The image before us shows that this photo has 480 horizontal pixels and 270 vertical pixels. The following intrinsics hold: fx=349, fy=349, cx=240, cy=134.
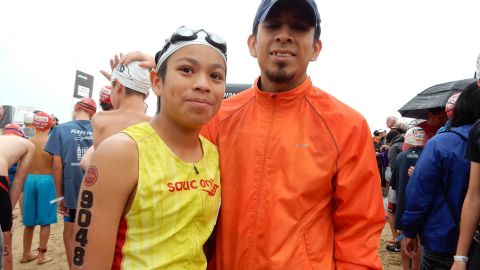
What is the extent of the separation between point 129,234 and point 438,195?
2553mm

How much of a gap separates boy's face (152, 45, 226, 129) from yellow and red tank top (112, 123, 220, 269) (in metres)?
0.15

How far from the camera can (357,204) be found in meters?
1.60

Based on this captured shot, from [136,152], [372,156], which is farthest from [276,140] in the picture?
[136,152]

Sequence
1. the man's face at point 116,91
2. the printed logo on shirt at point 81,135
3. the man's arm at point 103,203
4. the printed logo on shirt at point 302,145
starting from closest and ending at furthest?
1. the man's arm at point 103,203
2. the printed logo on shirt at point 302,145
3. the man's face at point 116,91
4. the printed logo on shirt at point 81,135

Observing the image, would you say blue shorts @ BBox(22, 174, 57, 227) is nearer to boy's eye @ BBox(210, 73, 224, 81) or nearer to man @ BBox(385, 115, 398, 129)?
boy's eye @ BBox(210, 73, 224, 81)

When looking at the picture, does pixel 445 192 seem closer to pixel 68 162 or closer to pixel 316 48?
pixel 316 48

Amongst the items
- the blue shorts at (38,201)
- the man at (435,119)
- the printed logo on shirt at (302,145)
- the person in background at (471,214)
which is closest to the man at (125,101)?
the printed logo on shirt at (302,145)

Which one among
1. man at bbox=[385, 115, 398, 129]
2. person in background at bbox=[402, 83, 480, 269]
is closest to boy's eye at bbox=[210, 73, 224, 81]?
person in background at bbox=[402, 83, 480, 269]

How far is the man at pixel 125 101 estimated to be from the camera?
2.63 meters

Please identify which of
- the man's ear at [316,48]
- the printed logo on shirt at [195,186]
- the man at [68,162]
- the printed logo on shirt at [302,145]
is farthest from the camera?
the man at [68,162]

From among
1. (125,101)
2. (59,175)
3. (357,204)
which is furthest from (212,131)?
(59,175)

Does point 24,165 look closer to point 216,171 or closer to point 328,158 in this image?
point 216,171

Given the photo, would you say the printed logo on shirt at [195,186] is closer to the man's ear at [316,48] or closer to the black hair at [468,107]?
the man's ear at [316,48]

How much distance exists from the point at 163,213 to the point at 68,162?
406cm
